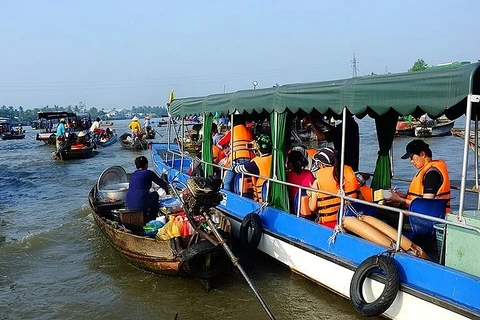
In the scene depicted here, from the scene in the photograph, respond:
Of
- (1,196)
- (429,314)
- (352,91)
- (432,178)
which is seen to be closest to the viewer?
(429,314)

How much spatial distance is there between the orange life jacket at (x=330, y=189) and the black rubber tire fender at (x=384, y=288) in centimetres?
101

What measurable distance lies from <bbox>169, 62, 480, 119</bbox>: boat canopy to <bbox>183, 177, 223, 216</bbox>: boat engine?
1588mm

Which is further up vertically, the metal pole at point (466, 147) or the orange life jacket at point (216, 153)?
the metal pole at point (466, 147)

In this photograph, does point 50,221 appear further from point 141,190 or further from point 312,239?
point 312,239

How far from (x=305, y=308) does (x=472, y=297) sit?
2386 mm

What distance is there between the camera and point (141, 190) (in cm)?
764

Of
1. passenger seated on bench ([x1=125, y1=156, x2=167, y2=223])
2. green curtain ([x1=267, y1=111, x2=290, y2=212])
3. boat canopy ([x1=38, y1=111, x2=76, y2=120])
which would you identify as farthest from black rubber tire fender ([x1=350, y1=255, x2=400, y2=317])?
boat canopy ([x1=38, y1=111, x2=76, y2=120])

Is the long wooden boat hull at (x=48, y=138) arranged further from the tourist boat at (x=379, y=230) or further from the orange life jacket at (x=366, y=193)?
the orange life jacket at (x=366, y=193)

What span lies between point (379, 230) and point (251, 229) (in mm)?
2232

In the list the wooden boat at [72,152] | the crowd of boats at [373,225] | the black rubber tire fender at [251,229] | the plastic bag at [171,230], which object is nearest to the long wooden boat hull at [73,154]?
the wooden boat at [72,152]

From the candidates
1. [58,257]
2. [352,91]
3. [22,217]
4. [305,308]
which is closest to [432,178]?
[352,91]

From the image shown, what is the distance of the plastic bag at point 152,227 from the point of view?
7.20m

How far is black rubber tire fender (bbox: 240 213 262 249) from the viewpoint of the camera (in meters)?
6.81

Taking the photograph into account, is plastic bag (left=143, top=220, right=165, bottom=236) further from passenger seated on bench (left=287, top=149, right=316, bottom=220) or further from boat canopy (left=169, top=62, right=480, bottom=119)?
boat canopy (left=169, top=62, right=480, bottom=119)
